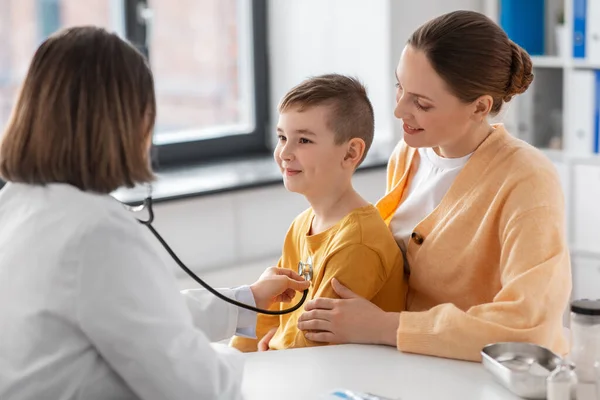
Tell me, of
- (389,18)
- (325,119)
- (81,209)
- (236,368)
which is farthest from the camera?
(389,18)

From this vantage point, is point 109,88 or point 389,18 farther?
point 389,18

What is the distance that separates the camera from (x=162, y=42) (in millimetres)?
3598

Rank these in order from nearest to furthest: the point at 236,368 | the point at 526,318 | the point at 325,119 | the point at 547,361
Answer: the point at 236,368, the point at 547,361, the point at 526,318, the point at 325,119

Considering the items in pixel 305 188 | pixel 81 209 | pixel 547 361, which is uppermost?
pixel 81 209

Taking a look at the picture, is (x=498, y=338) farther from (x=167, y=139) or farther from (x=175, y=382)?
(x=167, y=139)

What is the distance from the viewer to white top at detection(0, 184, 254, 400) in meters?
1.24

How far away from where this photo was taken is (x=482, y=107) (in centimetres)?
185

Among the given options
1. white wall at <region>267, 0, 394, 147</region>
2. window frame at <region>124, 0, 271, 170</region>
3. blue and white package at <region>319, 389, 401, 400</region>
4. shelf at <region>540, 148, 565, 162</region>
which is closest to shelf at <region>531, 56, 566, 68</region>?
shelf at <region>540, 148, 565, 162</region>

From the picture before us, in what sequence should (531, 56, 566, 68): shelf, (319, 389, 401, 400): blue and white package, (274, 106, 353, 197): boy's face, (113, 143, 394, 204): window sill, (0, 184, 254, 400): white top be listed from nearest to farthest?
(0, 184, 254, 400): white top → (319, 389, 401, 400): blue and white package → (274, 106, 353, 197): boy's face → (113, 143, 394, 204): window sill → (531, 56, 566, 68): shelf

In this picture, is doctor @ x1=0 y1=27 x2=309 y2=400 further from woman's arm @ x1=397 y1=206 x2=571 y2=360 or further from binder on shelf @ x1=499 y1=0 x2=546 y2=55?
binder on shelf @ x1=499 y1=0 x2=546 y2=55

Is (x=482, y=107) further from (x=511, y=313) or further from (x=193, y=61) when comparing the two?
(x=193, y=61)

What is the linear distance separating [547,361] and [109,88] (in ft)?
2.59

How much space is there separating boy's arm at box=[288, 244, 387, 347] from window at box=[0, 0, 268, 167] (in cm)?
180

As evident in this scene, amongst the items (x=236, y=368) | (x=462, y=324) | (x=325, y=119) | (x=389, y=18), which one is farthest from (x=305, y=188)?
(x=389, y=18)
